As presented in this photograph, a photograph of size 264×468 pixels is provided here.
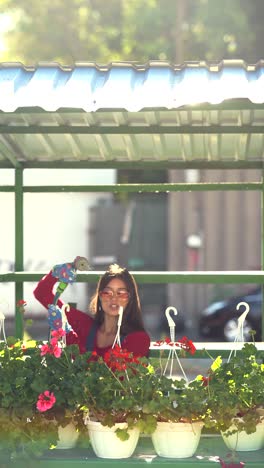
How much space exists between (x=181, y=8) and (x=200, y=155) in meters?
18.8

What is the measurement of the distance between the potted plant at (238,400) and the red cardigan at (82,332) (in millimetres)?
736

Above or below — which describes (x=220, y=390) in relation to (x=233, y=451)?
above

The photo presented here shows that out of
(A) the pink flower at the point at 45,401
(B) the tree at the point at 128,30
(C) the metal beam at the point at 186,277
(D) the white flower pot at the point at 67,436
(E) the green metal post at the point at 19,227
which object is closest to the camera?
(A) the pink flower at the point at 45,401

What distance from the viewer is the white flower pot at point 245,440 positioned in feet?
13.7

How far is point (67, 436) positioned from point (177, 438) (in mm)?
495

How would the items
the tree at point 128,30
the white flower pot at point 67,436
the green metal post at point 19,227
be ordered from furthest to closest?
1. the tree at point 128,30
2. the green metal post at point 19,227
3. the white flower pot at point 67,436

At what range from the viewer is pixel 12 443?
412 centimetres

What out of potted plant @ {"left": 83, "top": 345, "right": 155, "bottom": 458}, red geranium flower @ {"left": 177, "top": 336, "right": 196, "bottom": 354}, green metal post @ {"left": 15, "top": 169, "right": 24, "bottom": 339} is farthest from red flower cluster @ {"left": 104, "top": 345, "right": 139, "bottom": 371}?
green metal post @ {"left": 15, "top": 169, "right": 24, "bottom": 339}

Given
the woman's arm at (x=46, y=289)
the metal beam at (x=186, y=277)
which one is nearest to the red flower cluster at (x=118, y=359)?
the woman's arm at (x=46, y=289)

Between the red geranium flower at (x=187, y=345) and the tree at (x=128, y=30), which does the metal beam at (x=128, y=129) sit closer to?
the red geranium flower at (x=187, y=345)

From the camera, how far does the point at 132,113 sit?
189 inches

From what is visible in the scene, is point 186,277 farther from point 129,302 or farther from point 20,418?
point 20,418

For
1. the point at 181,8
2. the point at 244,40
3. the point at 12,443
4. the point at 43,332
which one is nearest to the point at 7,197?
the point at 43,332

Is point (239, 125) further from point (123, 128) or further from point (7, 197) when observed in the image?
point (7, 197)
